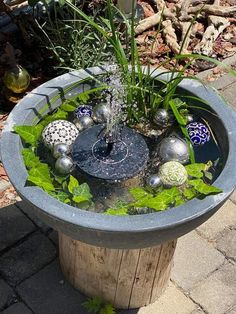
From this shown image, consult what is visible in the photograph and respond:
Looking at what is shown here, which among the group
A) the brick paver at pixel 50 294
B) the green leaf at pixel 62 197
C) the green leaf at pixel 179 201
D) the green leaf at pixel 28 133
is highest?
the green leaf at pixel 28 133

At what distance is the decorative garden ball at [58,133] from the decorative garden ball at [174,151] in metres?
0.38

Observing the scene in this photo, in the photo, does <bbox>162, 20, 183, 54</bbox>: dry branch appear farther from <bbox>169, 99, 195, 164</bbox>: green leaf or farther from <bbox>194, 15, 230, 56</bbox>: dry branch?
<bbox>169, 99, 195, 164</bbox>: green leaf

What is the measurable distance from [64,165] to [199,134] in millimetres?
581

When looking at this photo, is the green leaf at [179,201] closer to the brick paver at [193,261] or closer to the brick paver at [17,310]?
the brick paver at [193,261]

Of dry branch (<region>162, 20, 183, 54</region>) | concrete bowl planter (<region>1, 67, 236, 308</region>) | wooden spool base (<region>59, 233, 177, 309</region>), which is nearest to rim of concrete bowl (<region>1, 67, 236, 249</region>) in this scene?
concrete bowl planter (<region>1, 67, 236, 308</region>)

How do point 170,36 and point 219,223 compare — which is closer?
point 219,223

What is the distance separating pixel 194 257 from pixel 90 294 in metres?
0.57

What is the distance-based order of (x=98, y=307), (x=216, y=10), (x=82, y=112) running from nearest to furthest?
(x=82, y=112) < (x=98, y=307) < (x=216, y=10)

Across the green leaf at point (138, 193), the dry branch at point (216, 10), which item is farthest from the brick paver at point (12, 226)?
the dry branch at point (216, 10)

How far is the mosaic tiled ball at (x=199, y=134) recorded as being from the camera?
240 centimetres

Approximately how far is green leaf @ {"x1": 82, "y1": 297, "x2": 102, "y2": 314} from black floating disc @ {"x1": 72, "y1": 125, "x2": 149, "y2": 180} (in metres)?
0.70

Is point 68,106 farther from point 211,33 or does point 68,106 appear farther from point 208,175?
point 211,33

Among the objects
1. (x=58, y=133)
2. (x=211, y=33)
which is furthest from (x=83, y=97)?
(x=211, y=33)

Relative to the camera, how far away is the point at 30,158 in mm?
2184
